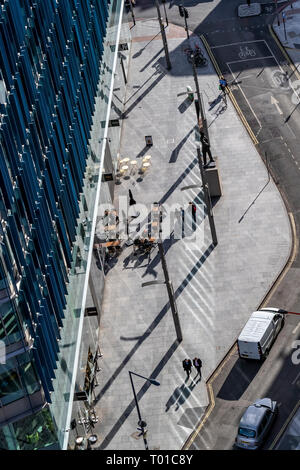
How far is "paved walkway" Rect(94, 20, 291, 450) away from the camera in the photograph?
90.5 m

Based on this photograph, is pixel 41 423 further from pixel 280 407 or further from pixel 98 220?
pixel 98 220

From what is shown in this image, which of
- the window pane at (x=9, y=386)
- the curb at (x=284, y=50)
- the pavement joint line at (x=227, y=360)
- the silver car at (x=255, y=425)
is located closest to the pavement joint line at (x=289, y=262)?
the pavement joint line at (x=227, y=360)

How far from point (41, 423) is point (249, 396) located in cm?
2157

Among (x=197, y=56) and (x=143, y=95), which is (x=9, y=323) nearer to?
(x=143, y=95)

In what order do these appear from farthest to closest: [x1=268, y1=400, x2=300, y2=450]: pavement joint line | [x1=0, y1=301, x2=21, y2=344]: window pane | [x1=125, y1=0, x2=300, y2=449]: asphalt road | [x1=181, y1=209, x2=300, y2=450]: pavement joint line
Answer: [x1=125, y1=0, x2=300, y2=449]: asphalt road, [x1=181, y1=209, x2=300, y2=450]: pavement joint line, [x1=268, y1=400, x2=300, y2=450]: pavement joint line, [x1=0, y1=301, x2=21, y2=344]: window pane

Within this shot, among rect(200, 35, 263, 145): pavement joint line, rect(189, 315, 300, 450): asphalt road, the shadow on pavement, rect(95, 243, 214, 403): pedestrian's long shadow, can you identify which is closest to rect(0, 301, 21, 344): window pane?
rect(189, 315, 300, 450): asphalt road

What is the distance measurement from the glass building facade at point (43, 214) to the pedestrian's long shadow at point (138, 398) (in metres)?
4.55

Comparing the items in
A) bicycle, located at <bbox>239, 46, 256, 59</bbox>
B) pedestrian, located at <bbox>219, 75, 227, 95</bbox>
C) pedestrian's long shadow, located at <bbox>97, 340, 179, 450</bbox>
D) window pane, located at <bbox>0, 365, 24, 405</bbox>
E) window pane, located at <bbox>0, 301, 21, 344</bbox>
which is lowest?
pedestrian's long shadow, located at <bbox>97, 340, 179, 450</bbox>

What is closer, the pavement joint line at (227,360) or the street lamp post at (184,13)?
the pavement joint line at (227,360)

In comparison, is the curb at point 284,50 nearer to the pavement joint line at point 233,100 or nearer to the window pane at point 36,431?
the pavement joint line at point 233,100

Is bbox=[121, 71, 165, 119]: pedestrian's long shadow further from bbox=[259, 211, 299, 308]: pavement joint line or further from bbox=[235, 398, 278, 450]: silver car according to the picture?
bbox=[235, 398, 278, 450]: silver car

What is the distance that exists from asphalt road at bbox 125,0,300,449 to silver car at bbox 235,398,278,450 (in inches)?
32.8

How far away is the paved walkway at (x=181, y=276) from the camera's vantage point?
90500mm
